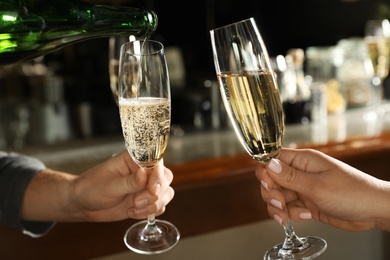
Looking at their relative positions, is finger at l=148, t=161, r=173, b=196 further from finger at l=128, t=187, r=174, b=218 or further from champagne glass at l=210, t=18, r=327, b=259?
champagne glass at l=210, t=18, r=327, b=259

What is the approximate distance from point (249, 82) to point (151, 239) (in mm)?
369

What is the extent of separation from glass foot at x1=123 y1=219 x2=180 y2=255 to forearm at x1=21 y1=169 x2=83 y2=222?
0.14 m

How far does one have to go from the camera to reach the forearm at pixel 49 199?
1.21m

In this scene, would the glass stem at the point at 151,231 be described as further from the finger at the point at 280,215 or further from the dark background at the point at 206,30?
the dark background at the point at 206,30

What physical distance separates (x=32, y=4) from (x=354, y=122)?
1.27 meters

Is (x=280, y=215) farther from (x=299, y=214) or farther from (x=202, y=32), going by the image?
→ (x=202, y=32)

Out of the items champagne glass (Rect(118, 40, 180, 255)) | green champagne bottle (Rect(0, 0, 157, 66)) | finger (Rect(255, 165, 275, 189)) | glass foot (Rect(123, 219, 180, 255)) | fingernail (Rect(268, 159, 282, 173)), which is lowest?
glass foot (Rect(123, 219, 180, 255))

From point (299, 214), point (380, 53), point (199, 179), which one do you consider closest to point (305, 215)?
point (299, 214)

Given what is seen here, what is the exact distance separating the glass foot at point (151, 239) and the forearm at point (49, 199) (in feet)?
0.47

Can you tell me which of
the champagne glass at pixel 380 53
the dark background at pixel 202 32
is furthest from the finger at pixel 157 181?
the dark background at pixel 202 32

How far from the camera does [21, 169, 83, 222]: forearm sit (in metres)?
1.21

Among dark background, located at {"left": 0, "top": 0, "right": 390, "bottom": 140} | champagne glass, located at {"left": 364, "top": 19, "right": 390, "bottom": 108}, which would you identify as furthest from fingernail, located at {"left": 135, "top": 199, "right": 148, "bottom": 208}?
dark background, located at {"left": 0, "top": 0, "right": 390, "bottom": 140}

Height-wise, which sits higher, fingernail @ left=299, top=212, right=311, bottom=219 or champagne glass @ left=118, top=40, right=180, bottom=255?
champagne glass @ left=118, top=40, right=180, bottom=255

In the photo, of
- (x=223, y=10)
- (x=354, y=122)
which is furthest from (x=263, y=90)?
(x=223, y=10)
